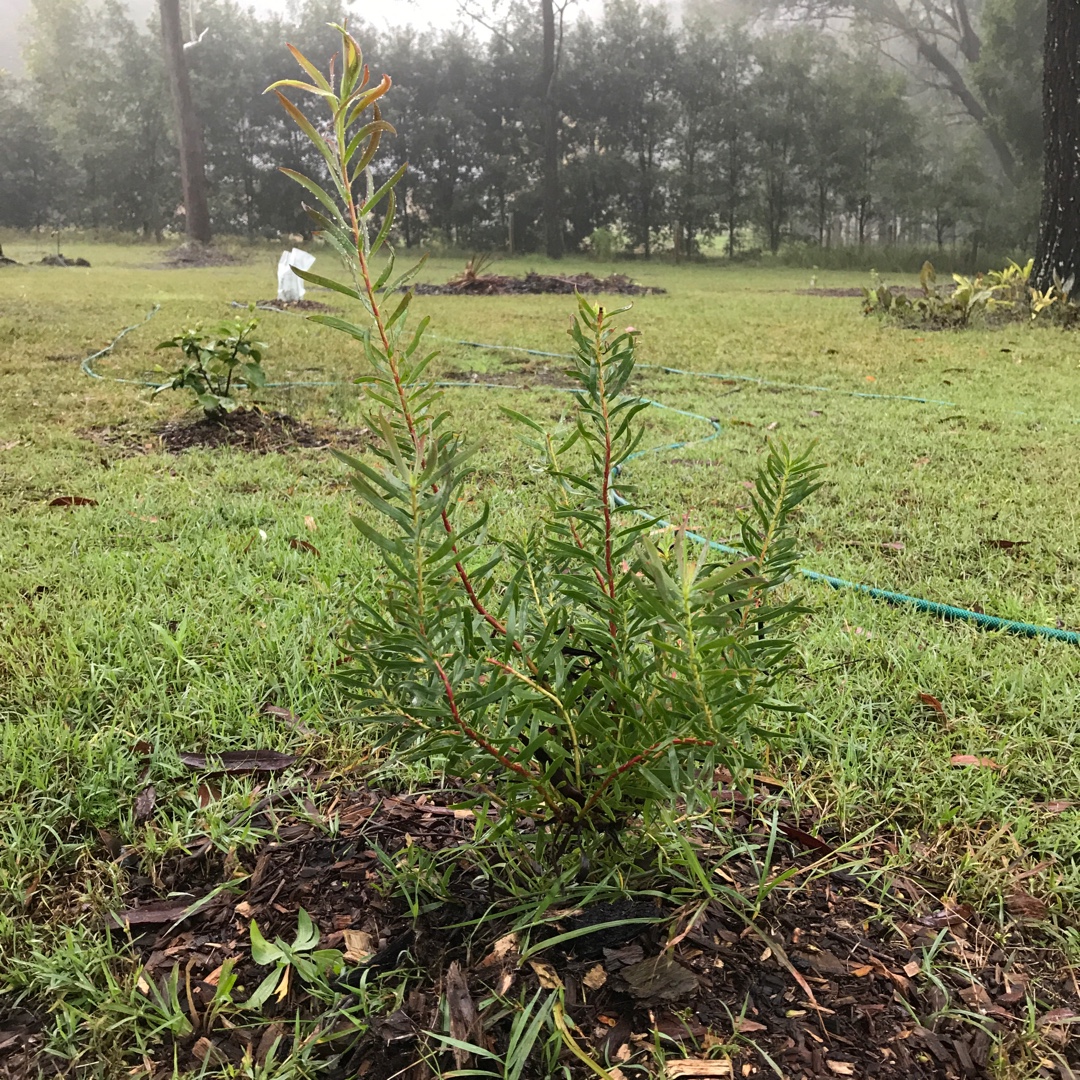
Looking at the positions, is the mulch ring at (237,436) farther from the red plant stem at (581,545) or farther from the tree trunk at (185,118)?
the tree trunk at (185,118)

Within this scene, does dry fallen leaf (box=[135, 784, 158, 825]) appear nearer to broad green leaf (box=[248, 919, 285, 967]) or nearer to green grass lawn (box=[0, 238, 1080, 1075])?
green grass lawn (box=[0, 238, 1080, 1075])

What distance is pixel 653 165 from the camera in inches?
911

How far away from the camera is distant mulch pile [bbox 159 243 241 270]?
54.5ft

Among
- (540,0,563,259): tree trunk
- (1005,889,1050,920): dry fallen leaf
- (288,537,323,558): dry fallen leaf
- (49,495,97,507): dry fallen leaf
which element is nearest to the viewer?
(1005,889,1050,920): dry fallen leaf

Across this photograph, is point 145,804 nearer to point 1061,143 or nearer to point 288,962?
point 288,962

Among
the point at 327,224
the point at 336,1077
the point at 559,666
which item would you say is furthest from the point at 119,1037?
the point at 327,224

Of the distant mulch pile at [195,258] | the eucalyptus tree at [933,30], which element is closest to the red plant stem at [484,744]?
the distant mulch pile at [195,258]

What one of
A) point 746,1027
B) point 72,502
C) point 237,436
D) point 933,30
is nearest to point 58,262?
point 237,436

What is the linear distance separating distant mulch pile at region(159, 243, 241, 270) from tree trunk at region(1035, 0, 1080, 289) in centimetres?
1437

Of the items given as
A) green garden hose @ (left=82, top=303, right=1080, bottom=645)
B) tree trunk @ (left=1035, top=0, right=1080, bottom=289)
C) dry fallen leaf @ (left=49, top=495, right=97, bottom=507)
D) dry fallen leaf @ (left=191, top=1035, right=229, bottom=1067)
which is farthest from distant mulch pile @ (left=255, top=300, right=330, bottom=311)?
dry fallen leaf @ (left=191, top=1035, right=229, bottom=1067)

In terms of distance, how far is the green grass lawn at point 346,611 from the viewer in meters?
1.36

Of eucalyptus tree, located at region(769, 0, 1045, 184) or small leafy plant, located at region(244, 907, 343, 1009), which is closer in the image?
small leafy plant, located at region(244, 907, 343, 1009)

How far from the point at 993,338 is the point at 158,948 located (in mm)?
7671

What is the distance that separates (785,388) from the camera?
16.8ft
